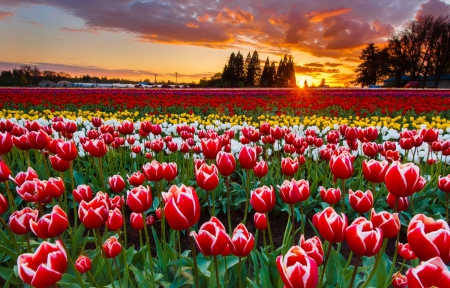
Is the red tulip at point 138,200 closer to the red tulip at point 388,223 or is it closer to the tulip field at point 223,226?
the tulip field at point 223,226

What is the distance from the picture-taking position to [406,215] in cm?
350

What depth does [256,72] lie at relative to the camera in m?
74.1

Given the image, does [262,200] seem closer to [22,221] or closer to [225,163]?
[225,163]

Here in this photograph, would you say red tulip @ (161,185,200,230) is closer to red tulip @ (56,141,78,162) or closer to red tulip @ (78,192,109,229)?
red tulip @ (78,192,109,229)

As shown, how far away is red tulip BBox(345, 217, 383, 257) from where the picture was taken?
112cm

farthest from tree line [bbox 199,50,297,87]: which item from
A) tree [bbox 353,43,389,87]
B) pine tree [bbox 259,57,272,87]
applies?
tree [bbox 353,43,389,87]

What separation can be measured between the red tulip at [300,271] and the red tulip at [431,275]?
0.24 metres

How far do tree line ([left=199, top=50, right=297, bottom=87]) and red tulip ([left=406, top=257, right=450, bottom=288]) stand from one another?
215 feet

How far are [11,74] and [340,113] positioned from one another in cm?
6287

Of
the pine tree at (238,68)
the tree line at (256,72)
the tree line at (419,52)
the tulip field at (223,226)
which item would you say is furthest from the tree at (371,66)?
the tulip field at (223,226)

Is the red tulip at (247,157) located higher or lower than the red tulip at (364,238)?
higher

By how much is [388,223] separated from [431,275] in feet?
1.48

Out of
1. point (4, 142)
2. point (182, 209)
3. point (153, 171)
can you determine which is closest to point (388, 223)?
point (182, 209)

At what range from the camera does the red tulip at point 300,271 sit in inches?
36.5
